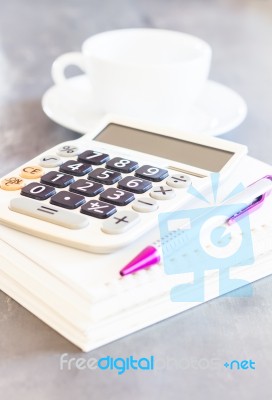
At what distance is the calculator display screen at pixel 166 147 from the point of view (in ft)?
2.09

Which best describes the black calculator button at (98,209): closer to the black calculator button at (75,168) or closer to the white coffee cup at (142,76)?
the black calculator button at (75,168)

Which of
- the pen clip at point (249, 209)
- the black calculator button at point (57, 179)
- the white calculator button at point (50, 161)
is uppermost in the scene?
the black calculator button at point (57, 179)

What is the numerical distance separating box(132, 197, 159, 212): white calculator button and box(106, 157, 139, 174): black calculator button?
58 mm

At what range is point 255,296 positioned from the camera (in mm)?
562

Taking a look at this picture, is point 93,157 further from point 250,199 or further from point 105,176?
point 250,199

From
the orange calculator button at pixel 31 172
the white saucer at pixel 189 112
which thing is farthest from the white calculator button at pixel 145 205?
the white saucer at pixel 189 112

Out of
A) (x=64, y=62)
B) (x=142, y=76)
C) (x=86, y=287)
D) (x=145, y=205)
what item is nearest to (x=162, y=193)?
(x=145, y=205)

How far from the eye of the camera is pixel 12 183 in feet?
1.99

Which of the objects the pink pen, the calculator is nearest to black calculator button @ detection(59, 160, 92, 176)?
the calculator

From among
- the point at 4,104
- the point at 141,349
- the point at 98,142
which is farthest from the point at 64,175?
the point at 4,104

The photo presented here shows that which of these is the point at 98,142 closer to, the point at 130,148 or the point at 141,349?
the point at 130,148

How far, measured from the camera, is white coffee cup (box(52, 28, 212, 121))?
0.81 meters

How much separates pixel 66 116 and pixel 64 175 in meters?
0.26

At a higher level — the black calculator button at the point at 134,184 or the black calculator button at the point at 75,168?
the black calculator button at the point at 134,184
